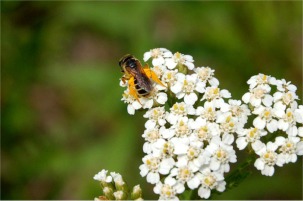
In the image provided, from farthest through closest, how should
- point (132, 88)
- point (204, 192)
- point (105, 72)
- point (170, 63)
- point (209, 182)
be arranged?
1. point (105, 72)
2. point (170, 63)
3. point (132, 88)
4. point (204, 192)
5. point (209, 182)

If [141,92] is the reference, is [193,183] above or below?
below

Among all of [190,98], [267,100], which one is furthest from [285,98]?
[190,98]

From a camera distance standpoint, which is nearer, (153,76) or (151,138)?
(151,138)

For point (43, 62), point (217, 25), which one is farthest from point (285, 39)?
point (43, 62)

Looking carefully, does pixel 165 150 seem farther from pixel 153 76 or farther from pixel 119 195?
pixel 153 76

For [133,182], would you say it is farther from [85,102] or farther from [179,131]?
[179,131]

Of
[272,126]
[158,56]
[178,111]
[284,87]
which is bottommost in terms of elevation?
[272,126]

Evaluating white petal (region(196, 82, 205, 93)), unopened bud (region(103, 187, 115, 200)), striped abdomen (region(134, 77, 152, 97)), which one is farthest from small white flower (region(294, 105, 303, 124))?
unopened bud (region(103, 187, 115, 200))

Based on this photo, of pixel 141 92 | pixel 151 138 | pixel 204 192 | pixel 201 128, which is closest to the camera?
pixel 204 192

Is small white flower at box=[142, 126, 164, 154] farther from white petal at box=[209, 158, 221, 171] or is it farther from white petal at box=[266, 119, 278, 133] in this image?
white petal at box=[266, 119, 278, 133]
